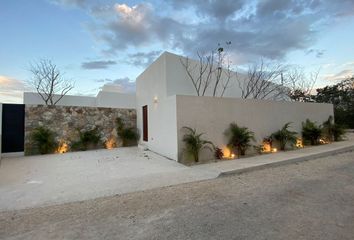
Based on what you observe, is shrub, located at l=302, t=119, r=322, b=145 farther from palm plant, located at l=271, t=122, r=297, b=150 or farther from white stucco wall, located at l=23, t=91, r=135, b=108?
white stucco wall, located at l=23, t=91, r=135, b=108

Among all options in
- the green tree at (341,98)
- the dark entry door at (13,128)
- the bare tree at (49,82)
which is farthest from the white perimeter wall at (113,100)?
the green tree at (341,98)

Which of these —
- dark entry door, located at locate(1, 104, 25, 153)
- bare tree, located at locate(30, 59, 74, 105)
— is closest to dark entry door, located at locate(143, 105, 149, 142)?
dark entry door, located at locate(1, 104, 25, 153)

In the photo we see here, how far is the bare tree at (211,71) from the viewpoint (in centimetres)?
910

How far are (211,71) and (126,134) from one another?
503cm

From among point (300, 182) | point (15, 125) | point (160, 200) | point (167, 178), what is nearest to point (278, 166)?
point (300, 182)

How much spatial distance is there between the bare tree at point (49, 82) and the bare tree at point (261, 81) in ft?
40.2

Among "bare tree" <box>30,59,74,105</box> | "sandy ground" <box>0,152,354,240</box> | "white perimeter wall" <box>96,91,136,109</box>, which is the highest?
"bare tree" <box>30,59,74,105</box>

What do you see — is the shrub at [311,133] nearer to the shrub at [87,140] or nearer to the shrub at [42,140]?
the shrub at [87,140]

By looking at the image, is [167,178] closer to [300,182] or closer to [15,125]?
[300,182]

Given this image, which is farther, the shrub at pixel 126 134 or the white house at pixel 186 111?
the shrub at pixel 126 134

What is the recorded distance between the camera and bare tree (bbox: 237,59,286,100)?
37.9 ft

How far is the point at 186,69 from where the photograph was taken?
8797 millimetres

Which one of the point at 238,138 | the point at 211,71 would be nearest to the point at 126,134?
the point at 211,71

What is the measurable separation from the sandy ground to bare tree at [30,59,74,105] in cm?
1369
